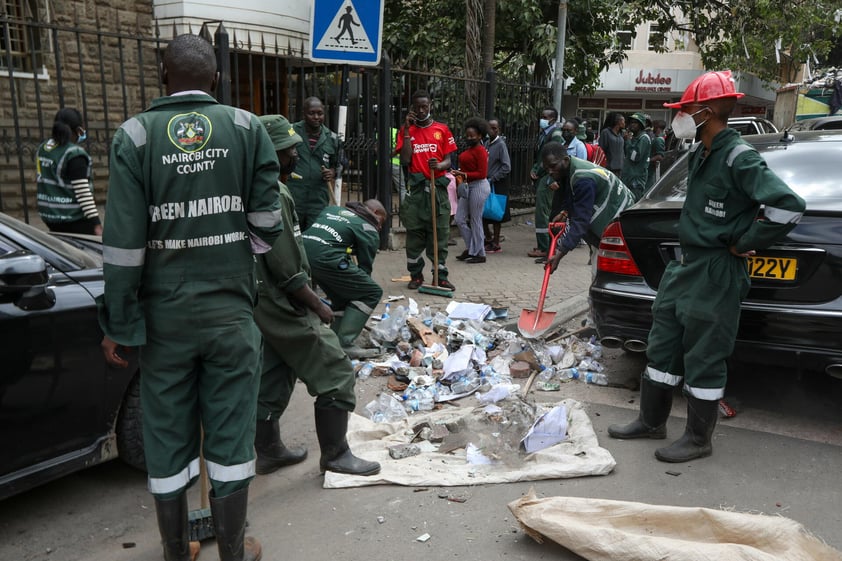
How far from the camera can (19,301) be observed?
2.91m

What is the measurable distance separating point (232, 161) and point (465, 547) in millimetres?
1802

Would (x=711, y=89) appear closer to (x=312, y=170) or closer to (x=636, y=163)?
(x=312, y=170)

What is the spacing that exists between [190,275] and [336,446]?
4.75ft

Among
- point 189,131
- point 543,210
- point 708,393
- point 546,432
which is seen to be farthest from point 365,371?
point 543,210

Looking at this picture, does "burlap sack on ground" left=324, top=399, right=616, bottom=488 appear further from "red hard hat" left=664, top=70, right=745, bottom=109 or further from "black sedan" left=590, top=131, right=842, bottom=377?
"red hard hat" left=664, top=70, right=745, bottom=109

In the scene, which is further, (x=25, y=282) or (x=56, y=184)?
(x=56, y=184)

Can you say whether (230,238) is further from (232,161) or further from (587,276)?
(587,276)

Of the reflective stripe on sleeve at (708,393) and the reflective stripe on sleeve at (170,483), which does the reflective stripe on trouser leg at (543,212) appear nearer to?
the reflective stripe on sleeve at (708,393)

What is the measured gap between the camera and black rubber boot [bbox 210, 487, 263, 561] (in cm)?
268

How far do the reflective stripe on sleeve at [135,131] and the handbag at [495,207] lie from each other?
7.45 meters

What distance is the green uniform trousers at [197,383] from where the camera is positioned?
255 cm

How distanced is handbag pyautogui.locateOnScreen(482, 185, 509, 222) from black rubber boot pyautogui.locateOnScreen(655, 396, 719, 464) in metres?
6.10

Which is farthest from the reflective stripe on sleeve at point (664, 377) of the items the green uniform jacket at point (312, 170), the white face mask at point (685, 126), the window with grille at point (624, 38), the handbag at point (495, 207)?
the window with grille at point (624, 38)

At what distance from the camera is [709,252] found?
3.64 m
